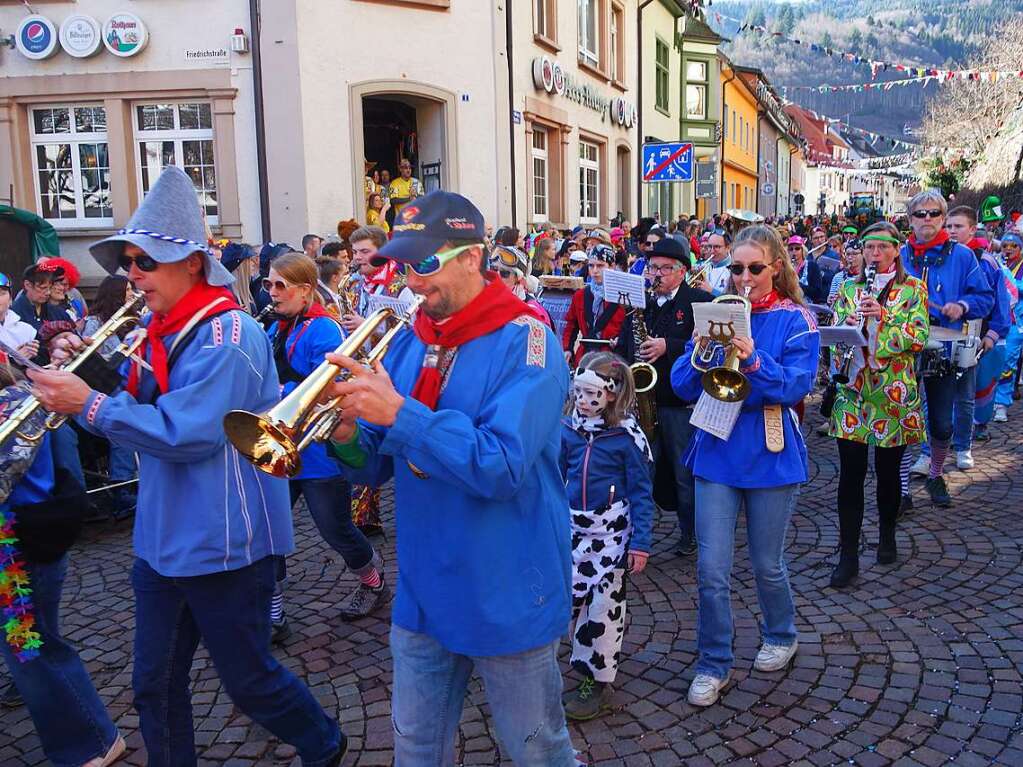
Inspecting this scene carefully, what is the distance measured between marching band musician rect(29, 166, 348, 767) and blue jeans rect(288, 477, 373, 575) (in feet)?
4.66

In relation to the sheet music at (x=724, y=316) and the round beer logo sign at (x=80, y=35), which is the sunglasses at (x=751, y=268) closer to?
the sheet music at (x=724, y=316)

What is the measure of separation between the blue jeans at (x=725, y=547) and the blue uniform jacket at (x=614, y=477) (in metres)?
0.25

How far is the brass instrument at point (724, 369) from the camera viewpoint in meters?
3.42

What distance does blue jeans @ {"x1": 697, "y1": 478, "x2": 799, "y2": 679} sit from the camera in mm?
3656

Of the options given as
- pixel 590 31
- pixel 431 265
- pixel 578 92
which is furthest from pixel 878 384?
pixel 590 31

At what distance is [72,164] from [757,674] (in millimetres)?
12741

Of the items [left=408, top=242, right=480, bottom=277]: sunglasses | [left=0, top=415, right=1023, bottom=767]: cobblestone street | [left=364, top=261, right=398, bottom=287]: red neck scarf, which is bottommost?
[left=0, top=415, right=1023, bottom=767]: cobblestone street

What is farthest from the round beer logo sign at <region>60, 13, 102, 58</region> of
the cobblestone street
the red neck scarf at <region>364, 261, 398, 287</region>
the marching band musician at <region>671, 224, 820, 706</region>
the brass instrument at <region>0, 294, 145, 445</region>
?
the marching band musician at <region>671, 224, 820, 706</region>

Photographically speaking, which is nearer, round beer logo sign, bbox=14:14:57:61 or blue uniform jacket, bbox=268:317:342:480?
blue uniform jacket, bbox=268:317:342:480

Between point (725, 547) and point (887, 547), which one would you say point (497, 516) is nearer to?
point (725, 547)

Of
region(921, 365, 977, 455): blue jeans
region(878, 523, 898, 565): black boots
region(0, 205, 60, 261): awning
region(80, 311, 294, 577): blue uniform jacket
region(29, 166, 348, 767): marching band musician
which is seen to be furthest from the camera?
region(0, 205, 60, 261): awning

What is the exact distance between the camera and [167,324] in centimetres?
274

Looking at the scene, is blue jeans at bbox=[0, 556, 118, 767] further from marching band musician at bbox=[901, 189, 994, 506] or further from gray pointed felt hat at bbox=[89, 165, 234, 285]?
marching band musician at bbox=[901, 189, 994, 506]

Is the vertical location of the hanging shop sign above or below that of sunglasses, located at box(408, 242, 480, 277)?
above
